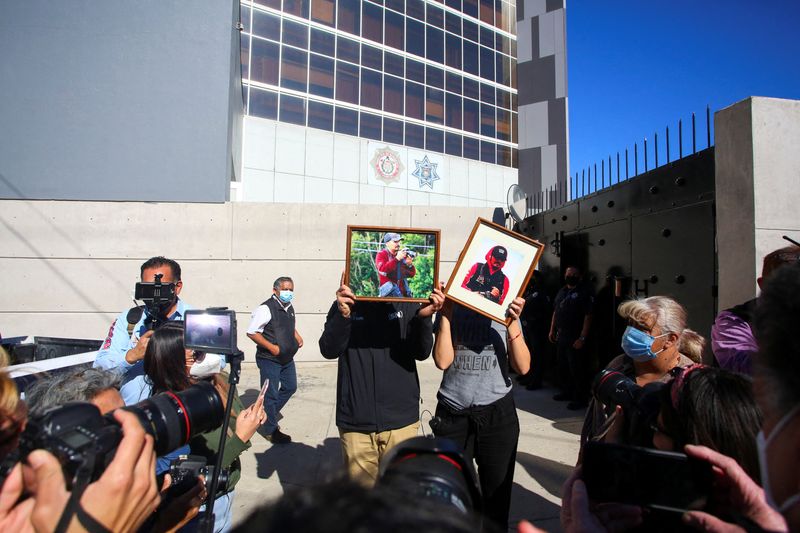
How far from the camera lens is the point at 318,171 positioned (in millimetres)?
19344

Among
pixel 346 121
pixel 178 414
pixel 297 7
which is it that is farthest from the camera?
pixel 346 121

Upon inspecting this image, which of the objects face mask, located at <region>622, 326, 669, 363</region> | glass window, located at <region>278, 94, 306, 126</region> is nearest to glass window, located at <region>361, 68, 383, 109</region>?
glass window, located at <region>278, 94, 306, 126</region>

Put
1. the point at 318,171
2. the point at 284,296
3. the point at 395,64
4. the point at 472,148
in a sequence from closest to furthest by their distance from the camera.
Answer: the point at 284,296, the point at 318,171, the point at 395,64, the point at 472,148

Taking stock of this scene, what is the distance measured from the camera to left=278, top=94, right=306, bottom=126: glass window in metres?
18.9

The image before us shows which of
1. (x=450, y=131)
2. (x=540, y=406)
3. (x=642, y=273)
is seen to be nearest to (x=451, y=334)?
(x=642, y=273)

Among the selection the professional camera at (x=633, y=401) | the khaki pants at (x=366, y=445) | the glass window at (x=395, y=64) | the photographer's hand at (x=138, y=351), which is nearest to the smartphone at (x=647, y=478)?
the professional camera at (x=633, y=401)

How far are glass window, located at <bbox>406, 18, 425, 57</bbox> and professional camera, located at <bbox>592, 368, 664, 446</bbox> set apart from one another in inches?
925

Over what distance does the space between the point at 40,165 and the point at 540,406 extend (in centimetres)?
923

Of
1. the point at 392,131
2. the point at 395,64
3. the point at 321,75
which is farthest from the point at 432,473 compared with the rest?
the point at 395,64

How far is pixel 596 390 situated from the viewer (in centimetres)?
197

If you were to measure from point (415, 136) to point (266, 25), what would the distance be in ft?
26.3

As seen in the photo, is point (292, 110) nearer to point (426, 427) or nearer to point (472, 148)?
point (472, 148)

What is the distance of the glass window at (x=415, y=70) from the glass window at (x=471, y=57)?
3.01m

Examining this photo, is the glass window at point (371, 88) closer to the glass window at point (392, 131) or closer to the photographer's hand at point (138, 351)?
the glass window at point (392, 131)
